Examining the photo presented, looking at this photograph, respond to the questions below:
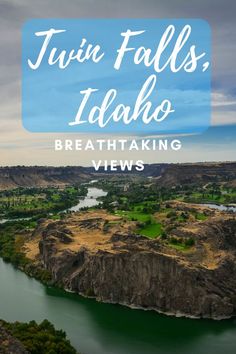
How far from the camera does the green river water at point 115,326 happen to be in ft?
110

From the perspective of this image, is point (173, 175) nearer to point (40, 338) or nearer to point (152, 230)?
point (152, 230)

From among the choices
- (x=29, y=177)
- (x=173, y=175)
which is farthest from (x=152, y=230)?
(x=29, y=177)

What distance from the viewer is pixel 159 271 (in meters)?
41.8

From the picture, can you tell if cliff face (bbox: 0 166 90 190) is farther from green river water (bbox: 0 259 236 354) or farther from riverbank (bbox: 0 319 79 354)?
riverbank (bbox: 0 319 79 354)

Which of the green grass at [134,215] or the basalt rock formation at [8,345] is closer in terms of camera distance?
the basalt rock formation at [8,345]

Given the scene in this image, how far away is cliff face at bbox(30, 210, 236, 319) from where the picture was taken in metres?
40.0

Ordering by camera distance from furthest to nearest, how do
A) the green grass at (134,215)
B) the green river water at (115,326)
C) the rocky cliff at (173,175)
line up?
the rocky cliff at (173,175) < the green grass at (134,215) < the green river water at (115,326)

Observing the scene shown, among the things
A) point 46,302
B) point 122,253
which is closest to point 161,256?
point 122,253

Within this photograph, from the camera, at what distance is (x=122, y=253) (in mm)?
43812

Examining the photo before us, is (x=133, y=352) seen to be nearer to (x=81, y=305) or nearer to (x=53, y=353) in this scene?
(x=53, y=353)

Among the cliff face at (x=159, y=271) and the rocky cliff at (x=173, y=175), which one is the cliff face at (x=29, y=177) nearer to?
the rocky cliff at (x=173, y=175)

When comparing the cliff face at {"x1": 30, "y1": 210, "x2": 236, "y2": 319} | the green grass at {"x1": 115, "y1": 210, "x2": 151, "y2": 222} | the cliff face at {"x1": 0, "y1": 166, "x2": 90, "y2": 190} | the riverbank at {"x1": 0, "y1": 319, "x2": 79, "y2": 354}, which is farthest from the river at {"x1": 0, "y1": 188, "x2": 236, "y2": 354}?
the cliff face at {"x1": 0, "y1": 166, "x2": 90, "y2": 190}

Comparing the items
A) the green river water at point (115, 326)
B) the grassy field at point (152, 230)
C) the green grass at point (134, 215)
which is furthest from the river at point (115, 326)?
the green grass at point (134, 215)

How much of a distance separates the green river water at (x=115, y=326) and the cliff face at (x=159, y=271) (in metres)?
1.28
